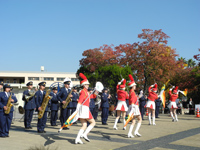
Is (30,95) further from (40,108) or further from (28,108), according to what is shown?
(40,108)

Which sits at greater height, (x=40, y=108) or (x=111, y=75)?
(x=111, y=75)

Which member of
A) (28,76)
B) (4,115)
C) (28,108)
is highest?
(28,76)

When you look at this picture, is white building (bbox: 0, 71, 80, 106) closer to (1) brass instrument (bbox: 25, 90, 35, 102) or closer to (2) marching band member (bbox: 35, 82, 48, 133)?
(1) brass instrument (bbox: 25, 90, 35, 102)

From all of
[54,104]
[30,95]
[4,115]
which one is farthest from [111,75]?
[4,115]

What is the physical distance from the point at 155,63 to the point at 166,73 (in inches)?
121

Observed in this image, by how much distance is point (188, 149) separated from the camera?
7664mm

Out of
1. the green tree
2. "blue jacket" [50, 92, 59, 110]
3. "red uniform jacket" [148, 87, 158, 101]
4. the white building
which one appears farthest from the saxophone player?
the white building

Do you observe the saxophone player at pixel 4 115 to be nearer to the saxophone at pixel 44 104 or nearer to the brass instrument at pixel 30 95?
the saxophone at pixel 44 104

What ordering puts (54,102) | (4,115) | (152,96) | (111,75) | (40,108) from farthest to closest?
(111,75), (152,96), (54,102), (40,108), (4,115)

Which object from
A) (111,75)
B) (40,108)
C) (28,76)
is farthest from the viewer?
(28,76)

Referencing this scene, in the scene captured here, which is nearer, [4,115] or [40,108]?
[4,115]

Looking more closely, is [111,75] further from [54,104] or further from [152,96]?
[54,104]

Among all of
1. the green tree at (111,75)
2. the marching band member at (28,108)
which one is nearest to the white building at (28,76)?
the green tree at (111,75)

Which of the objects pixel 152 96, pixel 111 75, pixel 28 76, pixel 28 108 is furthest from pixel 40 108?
pixel 28 76
